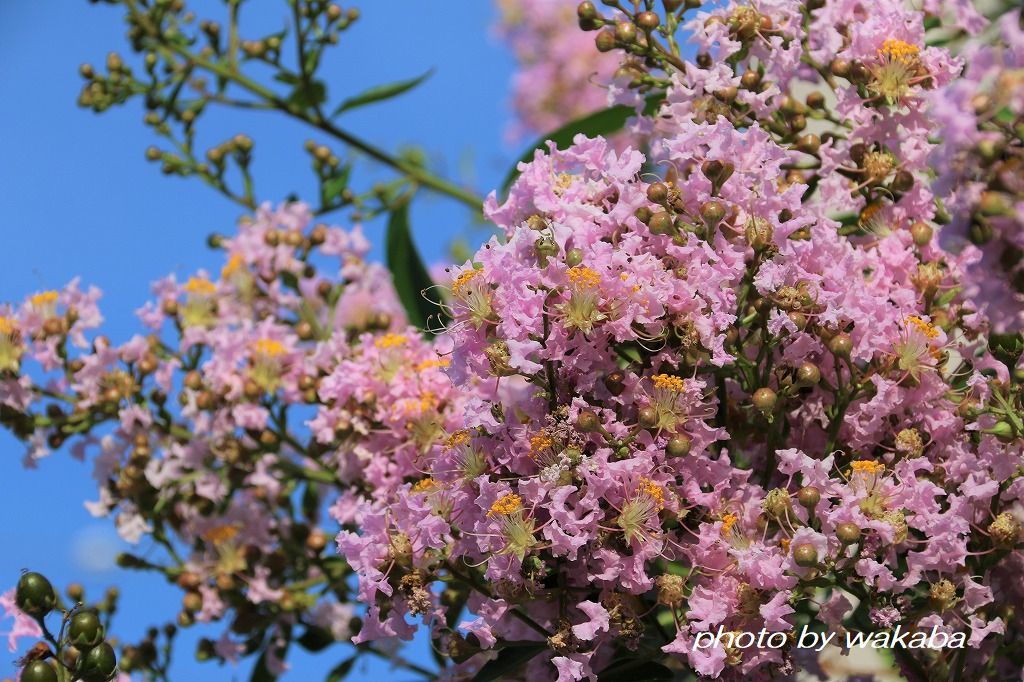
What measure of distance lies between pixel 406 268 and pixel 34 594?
1014 mm

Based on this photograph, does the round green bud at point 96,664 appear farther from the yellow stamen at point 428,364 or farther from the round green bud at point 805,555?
the round green bud at point 805,555

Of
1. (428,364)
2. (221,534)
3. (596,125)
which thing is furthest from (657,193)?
(221,534)

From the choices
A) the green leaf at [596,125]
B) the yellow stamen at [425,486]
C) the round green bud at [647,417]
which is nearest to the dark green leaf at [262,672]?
the yellow stamen at [425,486]

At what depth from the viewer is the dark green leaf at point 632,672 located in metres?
1.31

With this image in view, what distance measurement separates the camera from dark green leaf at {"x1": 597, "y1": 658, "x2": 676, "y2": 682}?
4.30ft

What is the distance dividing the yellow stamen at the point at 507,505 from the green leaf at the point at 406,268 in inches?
31.1

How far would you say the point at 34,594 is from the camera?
3.86 ft

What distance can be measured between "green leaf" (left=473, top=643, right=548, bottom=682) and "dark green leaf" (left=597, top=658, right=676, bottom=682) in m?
0.08

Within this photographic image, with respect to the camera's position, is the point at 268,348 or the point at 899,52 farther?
the point at 268,348

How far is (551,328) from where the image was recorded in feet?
3.84

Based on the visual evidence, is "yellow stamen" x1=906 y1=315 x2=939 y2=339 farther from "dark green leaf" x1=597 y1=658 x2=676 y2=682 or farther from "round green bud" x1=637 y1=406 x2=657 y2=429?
"dark green leaf" x1=597 y1=658 x2=676 y2=682

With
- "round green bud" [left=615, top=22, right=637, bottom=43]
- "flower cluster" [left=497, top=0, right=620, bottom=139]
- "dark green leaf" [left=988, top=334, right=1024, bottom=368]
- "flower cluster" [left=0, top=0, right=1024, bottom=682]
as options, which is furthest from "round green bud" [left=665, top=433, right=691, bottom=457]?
"flower cluster" [left=497, top=0, right=620, bottom=139]

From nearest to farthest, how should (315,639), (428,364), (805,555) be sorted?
(805,555) → (428,364) → (315,639)

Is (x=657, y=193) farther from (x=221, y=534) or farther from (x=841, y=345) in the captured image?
(x=221, y=534)
